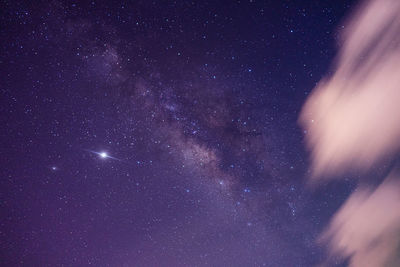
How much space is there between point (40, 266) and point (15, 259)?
5.44ft

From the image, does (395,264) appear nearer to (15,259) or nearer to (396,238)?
(396,238)

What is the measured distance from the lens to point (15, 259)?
15664 mm

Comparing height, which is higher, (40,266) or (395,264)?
(40,266)

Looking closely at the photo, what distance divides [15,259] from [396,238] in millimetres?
23655

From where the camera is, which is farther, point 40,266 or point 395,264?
point 395,264

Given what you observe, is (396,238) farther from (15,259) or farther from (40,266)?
(15,259)

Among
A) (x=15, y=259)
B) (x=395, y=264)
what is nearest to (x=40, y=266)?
(x=15, y=259)

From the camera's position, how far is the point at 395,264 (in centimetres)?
1728

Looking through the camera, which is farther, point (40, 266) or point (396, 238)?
point (396, 238)

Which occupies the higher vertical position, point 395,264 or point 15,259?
point 15,259

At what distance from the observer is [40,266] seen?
1543 centimetres

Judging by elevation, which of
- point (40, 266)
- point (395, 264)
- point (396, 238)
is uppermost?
point (40, 266)

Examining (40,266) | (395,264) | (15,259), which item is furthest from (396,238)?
(15,259)

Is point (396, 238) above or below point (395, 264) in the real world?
above
